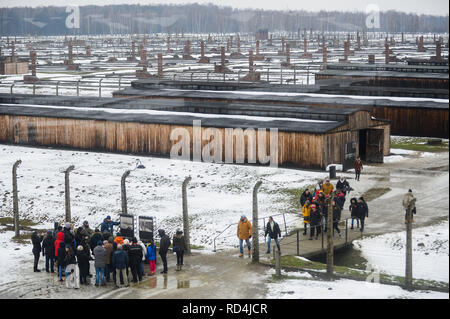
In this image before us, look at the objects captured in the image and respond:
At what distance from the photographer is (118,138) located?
34.3m

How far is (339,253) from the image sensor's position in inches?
786

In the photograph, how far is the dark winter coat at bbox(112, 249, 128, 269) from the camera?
656 inches

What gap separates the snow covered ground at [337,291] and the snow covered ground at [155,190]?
4301 mm

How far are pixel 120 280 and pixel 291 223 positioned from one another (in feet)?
22.8

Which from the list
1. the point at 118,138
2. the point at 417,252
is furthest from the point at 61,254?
the point at 118,138

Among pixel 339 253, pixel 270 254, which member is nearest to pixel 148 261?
pixel 270 254

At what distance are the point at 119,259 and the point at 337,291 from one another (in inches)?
190

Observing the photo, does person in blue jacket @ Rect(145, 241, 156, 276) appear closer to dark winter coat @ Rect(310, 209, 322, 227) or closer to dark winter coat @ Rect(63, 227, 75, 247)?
dark winter coat @ Rect(63, 227, 75, 247)

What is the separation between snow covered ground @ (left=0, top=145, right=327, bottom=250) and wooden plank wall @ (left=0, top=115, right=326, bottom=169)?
2.57 feet

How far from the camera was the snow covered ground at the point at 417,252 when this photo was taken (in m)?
17.7

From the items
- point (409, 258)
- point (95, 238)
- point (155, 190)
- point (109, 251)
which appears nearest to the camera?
point (409, 258)

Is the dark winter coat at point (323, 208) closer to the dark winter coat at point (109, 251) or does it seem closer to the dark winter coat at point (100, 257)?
the dark winter coat at point (109, 251)

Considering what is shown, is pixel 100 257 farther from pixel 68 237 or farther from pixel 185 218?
pixel 185 218
